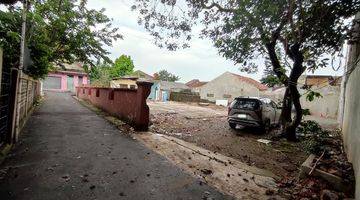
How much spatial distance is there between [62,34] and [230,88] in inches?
1090

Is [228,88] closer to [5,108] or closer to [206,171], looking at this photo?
[206,171]

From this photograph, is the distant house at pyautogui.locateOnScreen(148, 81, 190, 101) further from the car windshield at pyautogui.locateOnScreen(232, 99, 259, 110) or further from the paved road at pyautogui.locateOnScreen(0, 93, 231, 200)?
the paved road at pyautogui.locateOnScreen(0, 93, 231, 200)

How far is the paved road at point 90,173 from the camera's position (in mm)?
3727

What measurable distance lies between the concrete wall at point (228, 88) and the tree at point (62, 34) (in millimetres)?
23368

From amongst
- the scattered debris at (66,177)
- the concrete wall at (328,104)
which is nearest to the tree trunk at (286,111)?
the scattered debris at (66,177)

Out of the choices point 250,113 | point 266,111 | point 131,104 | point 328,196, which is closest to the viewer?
point 328,196

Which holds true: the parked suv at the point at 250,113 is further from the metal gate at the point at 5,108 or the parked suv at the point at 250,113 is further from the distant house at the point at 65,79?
the distant house at the point at 65,79

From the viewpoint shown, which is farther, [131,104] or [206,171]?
[131,104]

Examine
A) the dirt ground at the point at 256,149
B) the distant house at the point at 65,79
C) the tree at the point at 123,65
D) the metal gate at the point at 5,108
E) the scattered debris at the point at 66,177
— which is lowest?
the dirt ground at the point at 256,149

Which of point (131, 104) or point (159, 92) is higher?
point (159, 92)

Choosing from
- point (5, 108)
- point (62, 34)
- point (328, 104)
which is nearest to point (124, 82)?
point (62, 34)

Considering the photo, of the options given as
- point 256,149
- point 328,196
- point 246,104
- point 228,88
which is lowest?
point 256,149

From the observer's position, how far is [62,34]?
1380 cm

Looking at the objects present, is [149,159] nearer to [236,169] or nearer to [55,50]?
[236,169]
